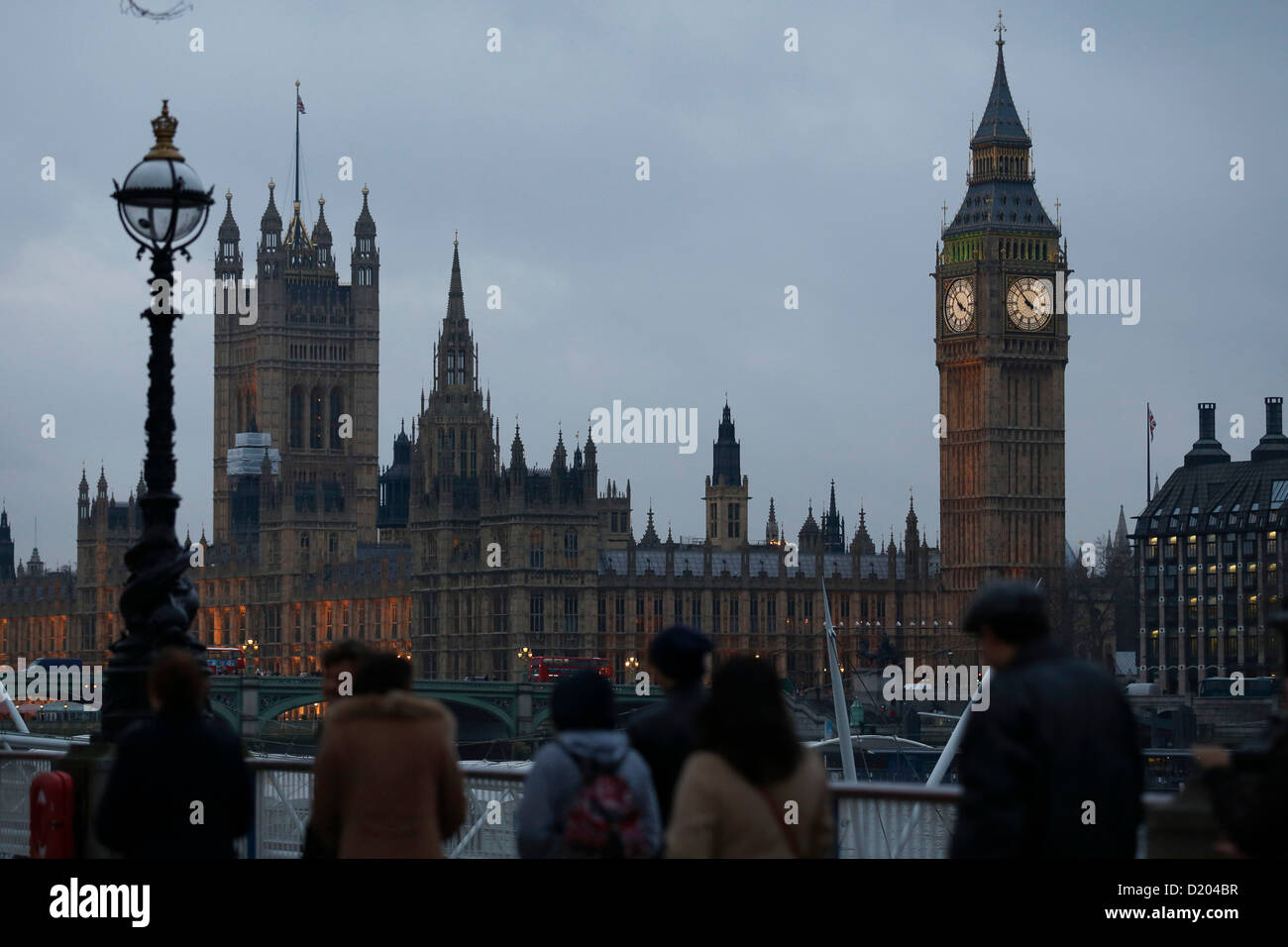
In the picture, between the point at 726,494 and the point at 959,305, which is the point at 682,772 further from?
the point at 726,494

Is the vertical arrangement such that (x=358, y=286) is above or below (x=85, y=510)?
above

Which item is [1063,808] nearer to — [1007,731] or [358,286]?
[1007,731]

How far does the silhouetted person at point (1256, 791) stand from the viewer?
8086mm

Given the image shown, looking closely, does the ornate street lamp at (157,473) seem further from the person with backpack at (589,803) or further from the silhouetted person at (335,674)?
the person with backpack at (589,803)

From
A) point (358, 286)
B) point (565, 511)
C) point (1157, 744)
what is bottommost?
point (1157, 744)

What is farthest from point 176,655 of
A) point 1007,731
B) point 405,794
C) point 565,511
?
point 565,511

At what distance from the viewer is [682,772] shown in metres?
9.03

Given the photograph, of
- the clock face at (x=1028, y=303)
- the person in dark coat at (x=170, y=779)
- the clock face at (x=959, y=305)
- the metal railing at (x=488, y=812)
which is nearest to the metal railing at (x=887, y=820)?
the metal railing at (x=488, y=812)

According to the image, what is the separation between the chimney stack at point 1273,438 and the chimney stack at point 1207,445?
5.15 ft

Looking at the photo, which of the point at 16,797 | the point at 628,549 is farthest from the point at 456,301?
the point at 16,797

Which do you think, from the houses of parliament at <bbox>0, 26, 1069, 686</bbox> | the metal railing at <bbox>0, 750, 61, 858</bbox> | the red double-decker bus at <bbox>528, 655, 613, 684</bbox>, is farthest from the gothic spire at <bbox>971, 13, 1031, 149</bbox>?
the metal railing at <bbox>0, 750, 61, 858</bbox>

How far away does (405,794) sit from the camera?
30.8ft
